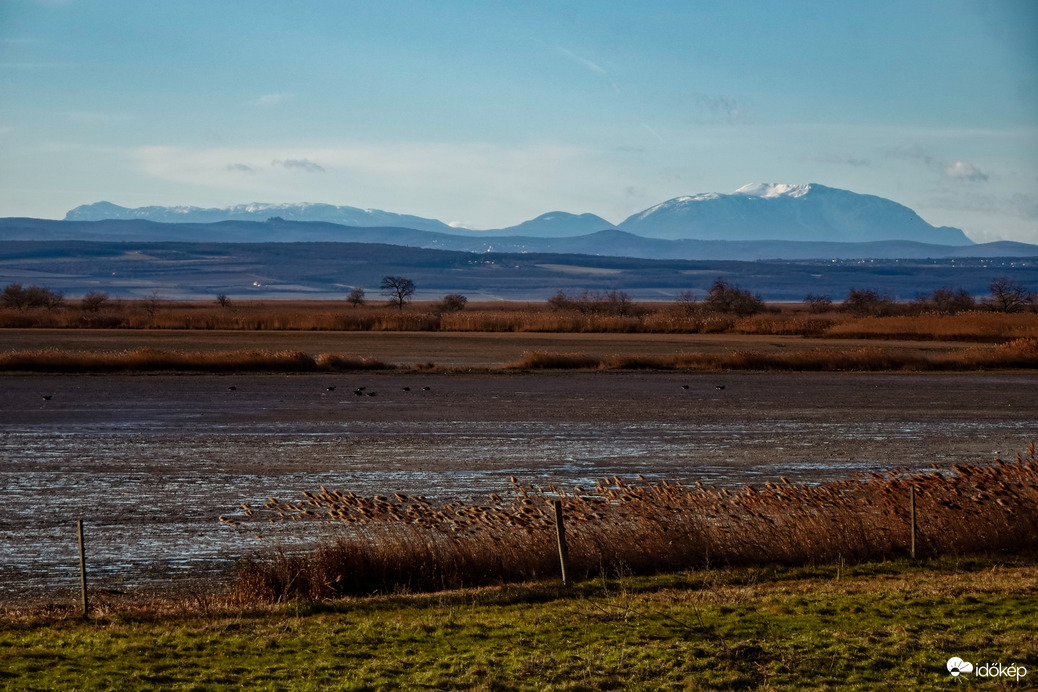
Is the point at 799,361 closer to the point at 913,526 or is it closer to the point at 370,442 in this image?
the point at 370,442

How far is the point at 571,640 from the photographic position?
10.9 m

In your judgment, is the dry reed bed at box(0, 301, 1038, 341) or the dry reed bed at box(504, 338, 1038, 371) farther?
the dry reed bed at box(0, 301, 1038, 341)

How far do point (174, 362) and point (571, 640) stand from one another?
141 feet

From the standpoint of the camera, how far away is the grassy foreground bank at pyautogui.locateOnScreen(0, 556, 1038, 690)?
9516 mm

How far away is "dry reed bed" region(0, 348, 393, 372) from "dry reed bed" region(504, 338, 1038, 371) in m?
7.80

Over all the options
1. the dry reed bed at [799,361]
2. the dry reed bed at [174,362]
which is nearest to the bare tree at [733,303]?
the dry reed bed at [799,361]

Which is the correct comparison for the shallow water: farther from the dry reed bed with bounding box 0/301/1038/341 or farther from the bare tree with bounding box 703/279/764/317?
the bare tree with bounding box 703/279/764/317

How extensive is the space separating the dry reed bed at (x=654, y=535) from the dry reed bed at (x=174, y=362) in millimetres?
34451

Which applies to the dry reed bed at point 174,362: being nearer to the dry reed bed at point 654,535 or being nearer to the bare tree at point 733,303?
the dry reed bed at point 654,535

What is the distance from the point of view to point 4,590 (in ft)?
47.4

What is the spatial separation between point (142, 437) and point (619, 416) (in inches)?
539

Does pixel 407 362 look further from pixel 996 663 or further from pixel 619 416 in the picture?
pixel 996 663

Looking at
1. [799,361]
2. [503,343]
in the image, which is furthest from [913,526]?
[503,343]

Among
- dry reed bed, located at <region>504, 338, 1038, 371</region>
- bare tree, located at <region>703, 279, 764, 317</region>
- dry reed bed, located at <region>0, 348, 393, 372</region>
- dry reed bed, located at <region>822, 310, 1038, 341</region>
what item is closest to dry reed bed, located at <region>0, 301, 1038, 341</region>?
dry reed bed, located at <region>822, 310, 1038, 341</region>
